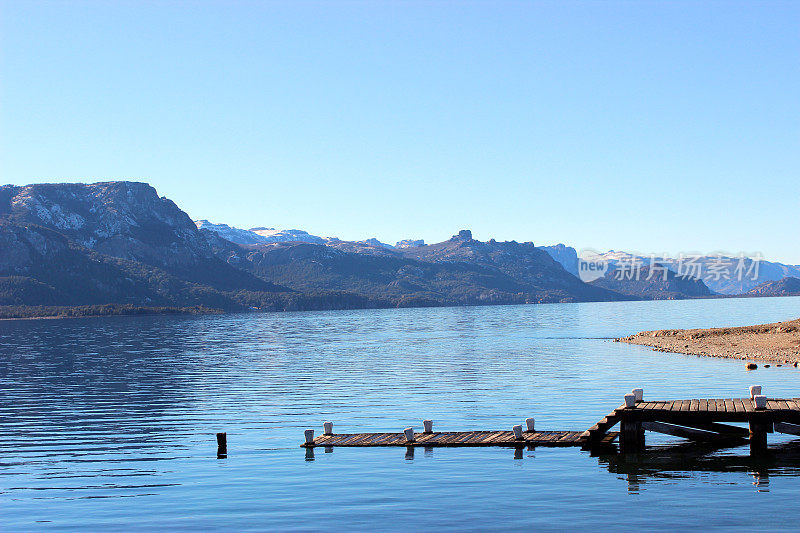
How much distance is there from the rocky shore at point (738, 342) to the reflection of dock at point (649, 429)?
47426mm

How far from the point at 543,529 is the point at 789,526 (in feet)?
24.7

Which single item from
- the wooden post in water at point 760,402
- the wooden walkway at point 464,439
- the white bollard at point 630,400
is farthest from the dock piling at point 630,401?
the wooden post in water at point 760,402

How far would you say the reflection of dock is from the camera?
120 ft

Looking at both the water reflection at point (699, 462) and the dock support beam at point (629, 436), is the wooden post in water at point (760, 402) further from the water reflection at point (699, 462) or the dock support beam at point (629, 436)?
the dock support beam at point (629, 436)

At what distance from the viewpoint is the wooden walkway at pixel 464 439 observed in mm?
38406

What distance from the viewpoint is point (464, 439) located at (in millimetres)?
39312

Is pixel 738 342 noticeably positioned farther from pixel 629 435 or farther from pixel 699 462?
pixel 699 462

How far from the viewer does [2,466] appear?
1526 inches

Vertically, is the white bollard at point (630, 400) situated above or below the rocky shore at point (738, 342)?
above

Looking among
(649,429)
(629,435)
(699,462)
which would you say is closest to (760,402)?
(699,462)

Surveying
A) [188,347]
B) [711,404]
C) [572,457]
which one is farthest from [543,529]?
[188,347]

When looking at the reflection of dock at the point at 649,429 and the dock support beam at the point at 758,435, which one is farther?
the reflection of dock at the point at 649,429

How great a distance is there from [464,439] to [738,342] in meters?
85.9

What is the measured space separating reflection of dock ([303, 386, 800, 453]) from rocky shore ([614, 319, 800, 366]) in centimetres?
4743
